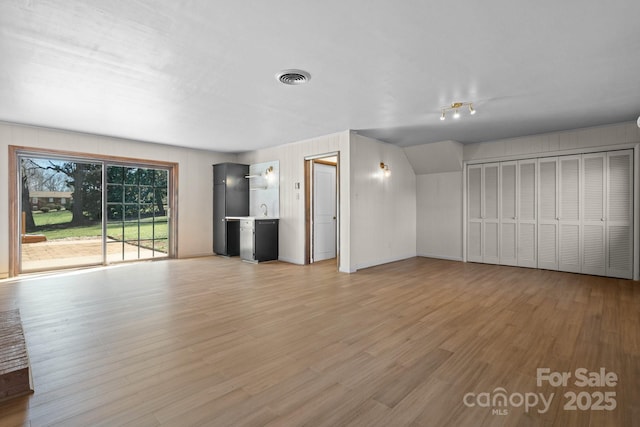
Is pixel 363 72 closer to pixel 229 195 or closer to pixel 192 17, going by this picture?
pixel 192 17

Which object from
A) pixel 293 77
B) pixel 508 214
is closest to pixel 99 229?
pixel 293 77

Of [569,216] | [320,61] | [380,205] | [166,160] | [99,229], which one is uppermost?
[320,61]

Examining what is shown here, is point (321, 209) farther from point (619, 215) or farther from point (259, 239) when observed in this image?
point (619, 215)

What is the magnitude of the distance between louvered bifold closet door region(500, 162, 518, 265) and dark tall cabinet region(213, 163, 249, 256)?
5.85 metres

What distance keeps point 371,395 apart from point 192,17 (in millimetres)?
2891

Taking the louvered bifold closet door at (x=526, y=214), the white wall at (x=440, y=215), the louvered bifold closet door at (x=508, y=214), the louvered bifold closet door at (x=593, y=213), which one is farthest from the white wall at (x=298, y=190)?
the louvered bifold closet door at (x=593, y=213)

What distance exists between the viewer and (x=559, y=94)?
151 inches

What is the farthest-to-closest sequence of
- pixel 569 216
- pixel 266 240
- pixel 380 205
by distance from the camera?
pixel 266 240, pixel 380 205, pixel 569 216

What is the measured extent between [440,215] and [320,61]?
5479mm

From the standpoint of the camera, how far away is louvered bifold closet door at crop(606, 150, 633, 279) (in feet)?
17.0

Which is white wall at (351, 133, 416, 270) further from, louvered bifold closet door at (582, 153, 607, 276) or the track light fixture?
louvered bifold closet door at (582, 153, 607, 276)

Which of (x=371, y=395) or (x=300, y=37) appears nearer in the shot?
(x=371, y=395)

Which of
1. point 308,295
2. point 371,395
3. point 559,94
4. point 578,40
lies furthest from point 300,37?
point 559,94

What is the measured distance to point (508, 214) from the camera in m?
6.43
